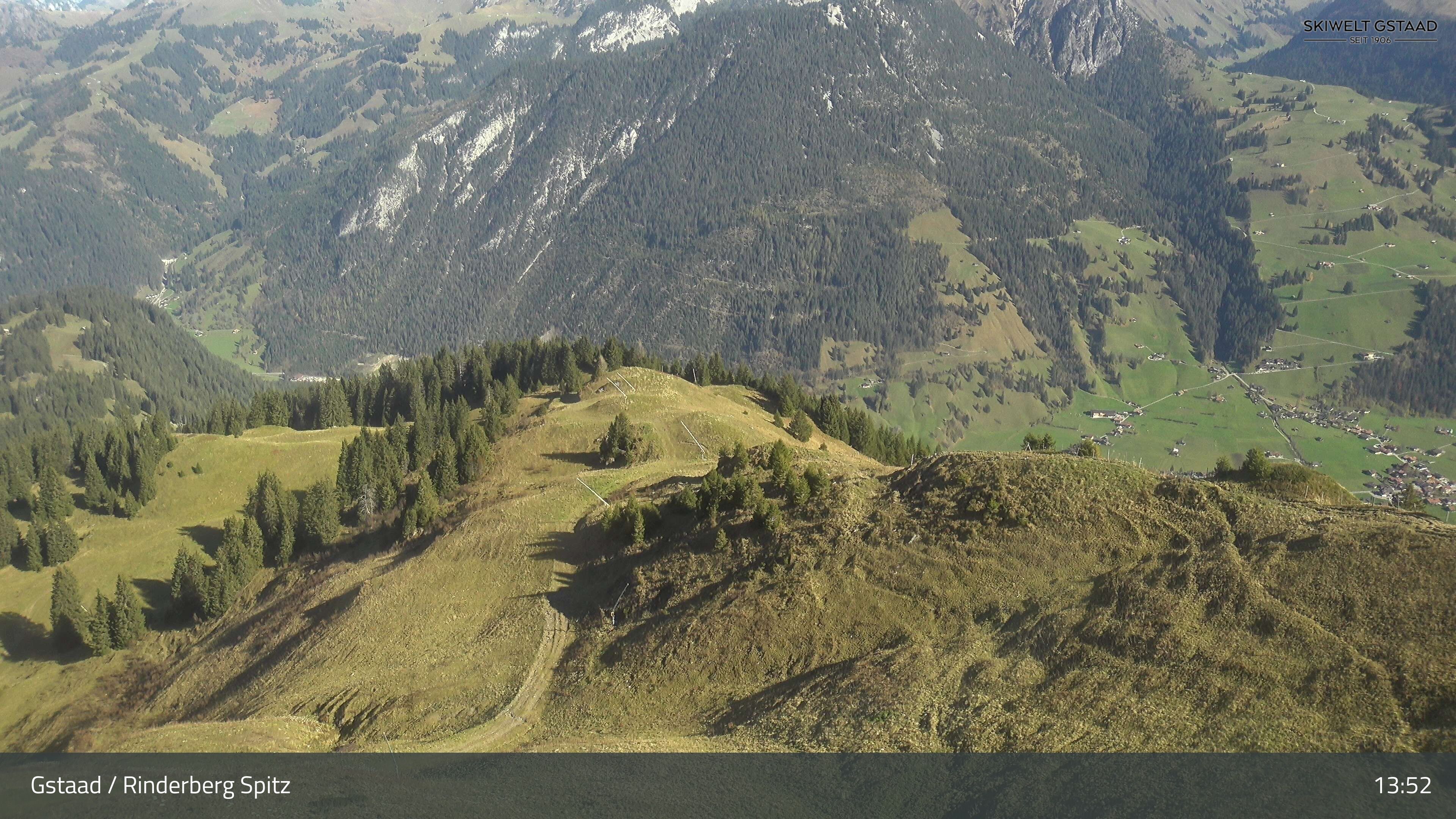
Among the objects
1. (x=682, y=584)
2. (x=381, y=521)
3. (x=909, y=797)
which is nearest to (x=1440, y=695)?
(x=909, y=797)

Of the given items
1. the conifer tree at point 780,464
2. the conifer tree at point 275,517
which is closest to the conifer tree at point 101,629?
the conifer tree at point 275,517

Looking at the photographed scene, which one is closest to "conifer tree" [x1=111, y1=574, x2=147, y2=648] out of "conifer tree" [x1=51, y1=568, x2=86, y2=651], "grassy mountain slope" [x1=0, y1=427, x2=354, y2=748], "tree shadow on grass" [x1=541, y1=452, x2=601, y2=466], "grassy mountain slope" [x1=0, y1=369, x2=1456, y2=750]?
"grassy mountain slope" [x1=0, y1=427, x2=354, y2=748]

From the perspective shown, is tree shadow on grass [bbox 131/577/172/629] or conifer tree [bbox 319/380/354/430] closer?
tree shadow on grass [bbox 131/577/172/629]

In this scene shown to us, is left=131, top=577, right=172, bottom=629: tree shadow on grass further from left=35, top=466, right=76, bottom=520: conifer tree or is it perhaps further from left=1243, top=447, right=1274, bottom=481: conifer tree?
left=1243, top=447, right=1274, bottom=481: conifer tree

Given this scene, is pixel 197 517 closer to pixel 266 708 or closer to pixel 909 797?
pixel 266 708

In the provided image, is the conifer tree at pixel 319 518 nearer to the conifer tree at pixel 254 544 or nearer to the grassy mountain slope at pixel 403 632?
the conifer tree at pixel 254 544

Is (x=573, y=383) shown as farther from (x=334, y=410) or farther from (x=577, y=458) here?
(x=334, y=410)

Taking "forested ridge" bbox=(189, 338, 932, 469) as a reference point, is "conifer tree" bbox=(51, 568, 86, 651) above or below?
A: below
